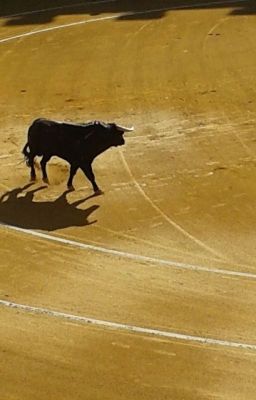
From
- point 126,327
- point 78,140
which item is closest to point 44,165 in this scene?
point 78,140

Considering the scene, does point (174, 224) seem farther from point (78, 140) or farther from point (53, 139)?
A: point (53, 139)

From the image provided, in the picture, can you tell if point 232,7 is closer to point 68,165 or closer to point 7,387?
point 68,165

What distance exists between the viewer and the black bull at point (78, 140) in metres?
16.8

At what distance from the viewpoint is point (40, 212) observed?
16500mm

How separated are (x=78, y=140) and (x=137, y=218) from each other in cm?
161

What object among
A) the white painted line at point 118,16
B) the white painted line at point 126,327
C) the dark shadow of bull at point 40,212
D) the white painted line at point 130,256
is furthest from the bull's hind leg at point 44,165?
the white painted line at point 118,16

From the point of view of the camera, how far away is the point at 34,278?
14.2m

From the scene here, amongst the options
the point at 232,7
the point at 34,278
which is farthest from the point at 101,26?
the point at 34,278

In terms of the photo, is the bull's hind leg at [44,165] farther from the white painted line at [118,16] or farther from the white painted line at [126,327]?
the white painted line at [118,16]

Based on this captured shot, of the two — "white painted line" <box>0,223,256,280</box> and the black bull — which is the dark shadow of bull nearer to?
"white painted line" <box>0,223,256,280</box>

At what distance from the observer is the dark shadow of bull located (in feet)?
52.7

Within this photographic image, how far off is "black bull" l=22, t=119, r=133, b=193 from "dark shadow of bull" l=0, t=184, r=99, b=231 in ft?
1.89

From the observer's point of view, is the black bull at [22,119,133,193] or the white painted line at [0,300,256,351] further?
the black bull at [22,119,133,193]

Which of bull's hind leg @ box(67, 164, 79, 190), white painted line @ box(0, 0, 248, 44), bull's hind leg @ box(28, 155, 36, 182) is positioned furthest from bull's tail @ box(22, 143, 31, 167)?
white painted line @ box(0, 0, 248, 44)
